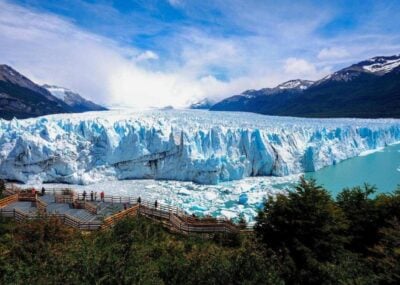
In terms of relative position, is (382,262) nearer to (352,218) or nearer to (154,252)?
(352,218)

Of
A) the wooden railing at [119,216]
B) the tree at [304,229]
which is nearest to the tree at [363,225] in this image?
the tree at [304,229]

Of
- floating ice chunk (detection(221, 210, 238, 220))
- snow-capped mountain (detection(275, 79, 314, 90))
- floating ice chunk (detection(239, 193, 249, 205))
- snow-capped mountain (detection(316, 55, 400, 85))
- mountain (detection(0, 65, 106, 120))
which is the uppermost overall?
snow-capped mountain (detection(316, 55, 400, 85))

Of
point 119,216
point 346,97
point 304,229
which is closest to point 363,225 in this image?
point 304,229

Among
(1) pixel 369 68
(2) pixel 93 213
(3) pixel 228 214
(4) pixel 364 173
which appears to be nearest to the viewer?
(2) pixel 93 213

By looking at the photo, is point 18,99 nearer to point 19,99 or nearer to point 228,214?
point 19,99

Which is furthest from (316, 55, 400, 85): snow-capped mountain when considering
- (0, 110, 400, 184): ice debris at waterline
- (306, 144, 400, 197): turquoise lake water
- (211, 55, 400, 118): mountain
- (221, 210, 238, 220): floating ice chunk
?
(221, 210, 238, 220): floating ice chunk

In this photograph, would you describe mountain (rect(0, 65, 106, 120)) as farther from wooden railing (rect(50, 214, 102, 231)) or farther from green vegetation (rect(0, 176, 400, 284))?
green vegetation (rect(0, 176, 400, 284))
